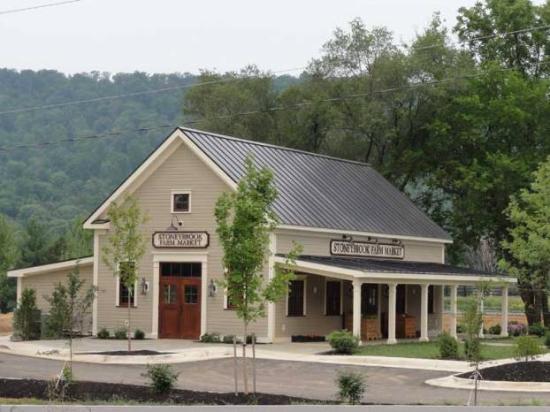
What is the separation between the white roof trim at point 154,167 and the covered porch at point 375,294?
433cm

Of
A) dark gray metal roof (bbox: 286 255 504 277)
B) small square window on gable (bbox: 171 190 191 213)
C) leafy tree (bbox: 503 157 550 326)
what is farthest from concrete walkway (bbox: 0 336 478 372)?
leafy tree (bbox: 503 157 550 326)

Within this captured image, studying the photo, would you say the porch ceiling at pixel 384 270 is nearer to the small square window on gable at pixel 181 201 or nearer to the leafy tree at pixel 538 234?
the leafy tree at pixel 538 234

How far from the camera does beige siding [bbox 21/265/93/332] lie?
43219 mm

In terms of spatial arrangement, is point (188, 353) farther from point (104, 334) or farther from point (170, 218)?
point (104, 334)

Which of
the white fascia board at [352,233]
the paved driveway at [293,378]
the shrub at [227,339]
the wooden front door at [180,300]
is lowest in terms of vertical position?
the paved driveway at [293,378]

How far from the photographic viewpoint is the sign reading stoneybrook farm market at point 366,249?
4131cm

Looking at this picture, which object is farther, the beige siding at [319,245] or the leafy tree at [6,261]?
the leafy tree at [6,261]

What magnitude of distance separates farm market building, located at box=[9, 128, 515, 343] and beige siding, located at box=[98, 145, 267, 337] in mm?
36

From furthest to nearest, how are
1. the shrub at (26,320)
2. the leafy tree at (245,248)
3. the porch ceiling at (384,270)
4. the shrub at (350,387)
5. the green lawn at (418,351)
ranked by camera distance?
1. the shrub at (26,320)
2. the porch ceiling at (384,270)
3. the green lawn at (418,351)
4. the leafy tree at (245,248)
5. the shrub at (350,387)

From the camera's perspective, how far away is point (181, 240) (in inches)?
1561

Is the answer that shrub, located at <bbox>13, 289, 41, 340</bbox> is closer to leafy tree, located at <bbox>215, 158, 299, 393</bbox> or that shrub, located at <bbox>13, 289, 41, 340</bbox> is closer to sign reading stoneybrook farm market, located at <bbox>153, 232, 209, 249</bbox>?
sign reading stoneybrook farm market, located at <bbox>153, 232, 209, 249</bbox>

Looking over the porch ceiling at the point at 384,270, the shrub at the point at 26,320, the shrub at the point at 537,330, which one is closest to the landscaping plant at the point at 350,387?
the porch ceiling at the point at 384,270

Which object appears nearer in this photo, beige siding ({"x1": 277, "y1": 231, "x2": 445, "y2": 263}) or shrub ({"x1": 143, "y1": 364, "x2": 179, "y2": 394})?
shrub ({"x1": 143, "y1": 364, "x2": 179, "y2": 394})

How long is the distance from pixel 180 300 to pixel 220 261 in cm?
244
